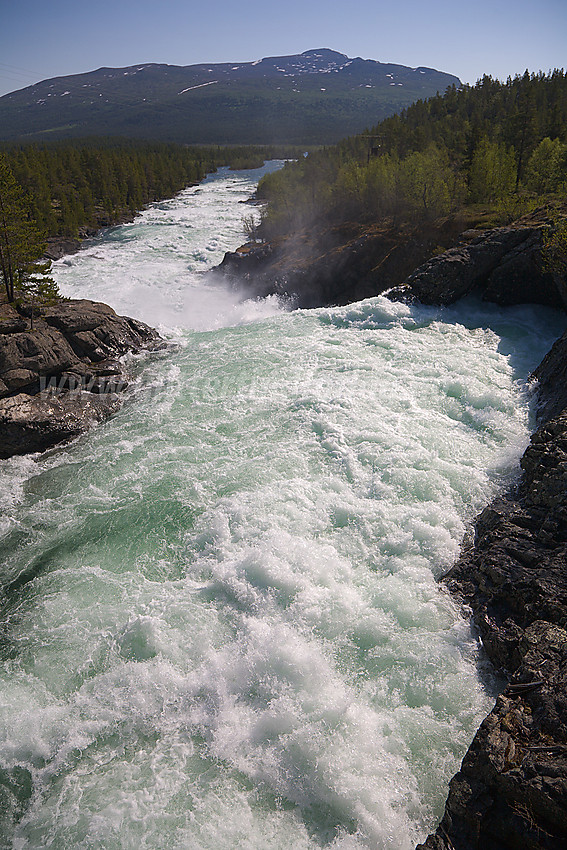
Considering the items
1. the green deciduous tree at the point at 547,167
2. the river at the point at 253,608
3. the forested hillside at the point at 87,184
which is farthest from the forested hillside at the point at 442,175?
the forested hillside at the point at 87,184

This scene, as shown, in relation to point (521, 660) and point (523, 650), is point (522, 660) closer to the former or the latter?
point (521, 660)

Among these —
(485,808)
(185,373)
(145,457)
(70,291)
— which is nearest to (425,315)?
(185,373)

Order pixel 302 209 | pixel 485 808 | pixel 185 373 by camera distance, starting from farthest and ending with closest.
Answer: pixel 302 209, pixel 185 373, pixel 485 808

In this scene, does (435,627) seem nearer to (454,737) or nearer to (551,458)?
(454,737)

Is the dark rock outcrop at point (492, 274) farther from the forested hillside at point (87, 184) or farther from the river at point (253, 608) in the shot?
the forested hillside at point (87, 184)

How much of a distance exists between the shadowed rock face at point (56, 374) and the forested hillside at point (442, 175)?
32970mm

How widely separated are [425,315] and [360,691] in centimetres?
2681

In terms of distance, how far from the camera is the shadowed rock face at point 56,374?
2094 centimetres

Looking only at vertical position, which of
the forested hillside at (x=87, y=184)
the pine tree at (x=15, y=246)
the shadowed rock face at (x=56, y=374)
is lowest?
the shadowed rock face at (x=56, y=374)

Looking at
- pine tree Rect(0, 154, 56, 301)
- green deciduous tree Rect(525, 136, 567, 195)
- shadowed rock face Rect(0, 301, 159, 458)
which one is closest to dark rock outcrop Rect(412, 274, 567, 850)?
shadowed rock face Rect(0, 301, 159, 458)

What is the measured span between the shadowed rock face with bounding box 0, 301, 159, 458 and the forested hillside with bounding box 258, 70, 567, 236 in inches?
1298

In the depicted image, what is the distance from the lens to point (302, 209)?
198 ft

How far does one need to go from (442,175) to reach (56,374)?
130ft

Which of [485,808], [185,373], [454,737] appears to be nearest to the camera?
[485,808]
